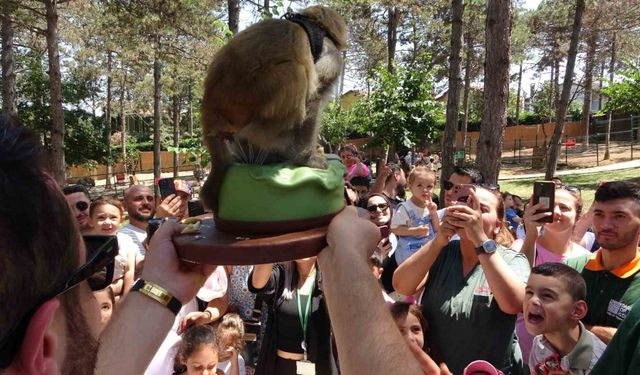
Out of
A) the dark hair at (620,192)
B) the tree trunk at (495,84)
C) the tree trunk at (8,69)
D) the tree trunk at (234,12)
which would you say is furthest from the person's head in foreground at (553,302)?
the tree trunk at (8,69)

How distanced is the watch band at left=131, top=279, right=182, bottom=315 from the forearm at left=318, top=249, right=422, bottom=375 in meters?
0.59

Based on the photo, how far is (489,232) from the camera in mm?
3250

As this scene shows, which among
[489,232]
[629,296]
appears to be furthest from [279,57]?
[629,296]

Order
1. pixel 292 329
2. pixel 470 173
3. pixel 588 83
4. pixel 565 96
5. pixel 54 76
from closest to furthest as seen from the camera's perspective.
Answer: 1. pixel 292 329
2. pixel 470 173
3. pixel 54 76
4. pixel 565 96
5. pixel 588 83

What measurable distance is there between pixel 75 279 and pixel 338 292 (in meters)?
0.65

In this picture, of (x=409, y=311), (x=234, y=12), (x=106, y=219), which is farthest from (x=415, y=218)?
(x=234, y=12)

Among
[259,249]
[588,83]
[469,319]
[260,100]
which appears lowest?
[469,319]

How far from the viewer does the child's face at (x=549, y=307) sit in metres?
2.49

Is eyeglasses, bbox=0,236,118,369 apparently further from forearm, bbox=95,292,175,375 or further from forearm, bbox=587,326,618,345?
forearm, bbox=587,326,618,345

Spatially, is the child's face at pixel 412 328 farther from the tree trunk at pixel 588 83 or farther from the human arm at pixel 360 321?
the tree trunk at pixel 588 83

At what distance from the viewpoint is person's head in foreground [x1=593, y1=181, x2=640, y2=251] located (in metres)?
2.89

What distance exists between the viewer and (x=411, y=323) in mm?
2771

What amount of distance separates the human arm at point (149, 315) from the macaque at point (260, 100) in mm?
275

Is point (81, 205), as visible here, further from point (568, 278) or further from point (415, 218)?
point (568, 278)
